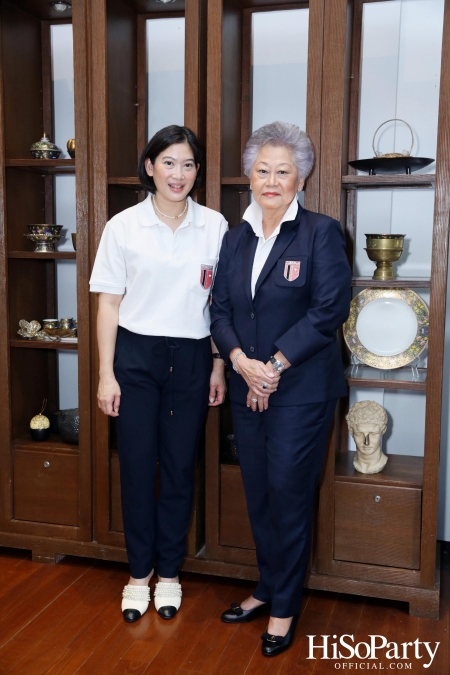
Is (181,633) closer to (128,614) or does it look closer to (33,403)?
(128,614)

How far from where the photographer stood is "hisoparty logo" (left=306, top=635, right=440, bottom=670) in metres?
2.38

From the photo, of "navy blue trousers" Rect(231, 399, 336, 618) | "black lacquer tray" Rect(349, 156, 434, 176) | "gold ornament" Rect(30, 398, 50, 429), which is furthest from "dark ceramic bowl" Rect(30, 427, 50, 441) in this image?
"black lacquer tray" Rect(349, 156, 434, 176)

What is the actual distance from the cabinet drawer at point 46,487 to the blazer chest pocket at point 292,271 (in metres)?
1.29

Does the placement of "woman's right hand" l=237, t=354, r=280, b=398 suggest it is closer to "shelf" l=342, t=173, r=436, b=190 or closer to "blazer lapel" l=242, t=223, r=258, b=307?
"blazer lapel" l=242, t=223, r=258, b=307

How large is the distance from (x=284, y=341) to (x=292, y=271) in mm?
229

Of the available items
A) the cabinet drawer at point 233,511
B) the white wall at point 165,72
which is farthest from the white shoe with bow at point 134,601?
the white wall at point 165,72

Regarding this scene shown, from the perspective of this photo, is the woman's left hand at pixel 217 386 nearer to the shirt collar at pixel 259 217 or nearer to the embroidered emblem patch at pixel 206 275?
the embroidered emblem patch at pixel 206 275

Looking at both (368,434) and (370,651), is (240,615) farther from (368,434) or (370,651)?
(368,434)

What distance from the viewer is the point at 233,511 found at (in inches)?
115

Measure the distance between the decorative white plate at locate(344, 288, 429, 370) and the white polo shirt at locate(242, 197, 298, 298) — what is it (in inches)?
21.2

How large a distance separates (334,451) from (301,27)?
1779mm

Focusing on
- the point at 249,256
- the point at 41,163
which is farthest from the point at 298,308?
the point at 41,163

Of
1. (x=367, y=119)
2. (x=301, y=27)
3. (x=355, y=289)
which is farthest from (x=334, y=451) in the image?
(x=301, y=27)

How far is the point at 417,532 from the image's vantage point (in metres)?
2.73
